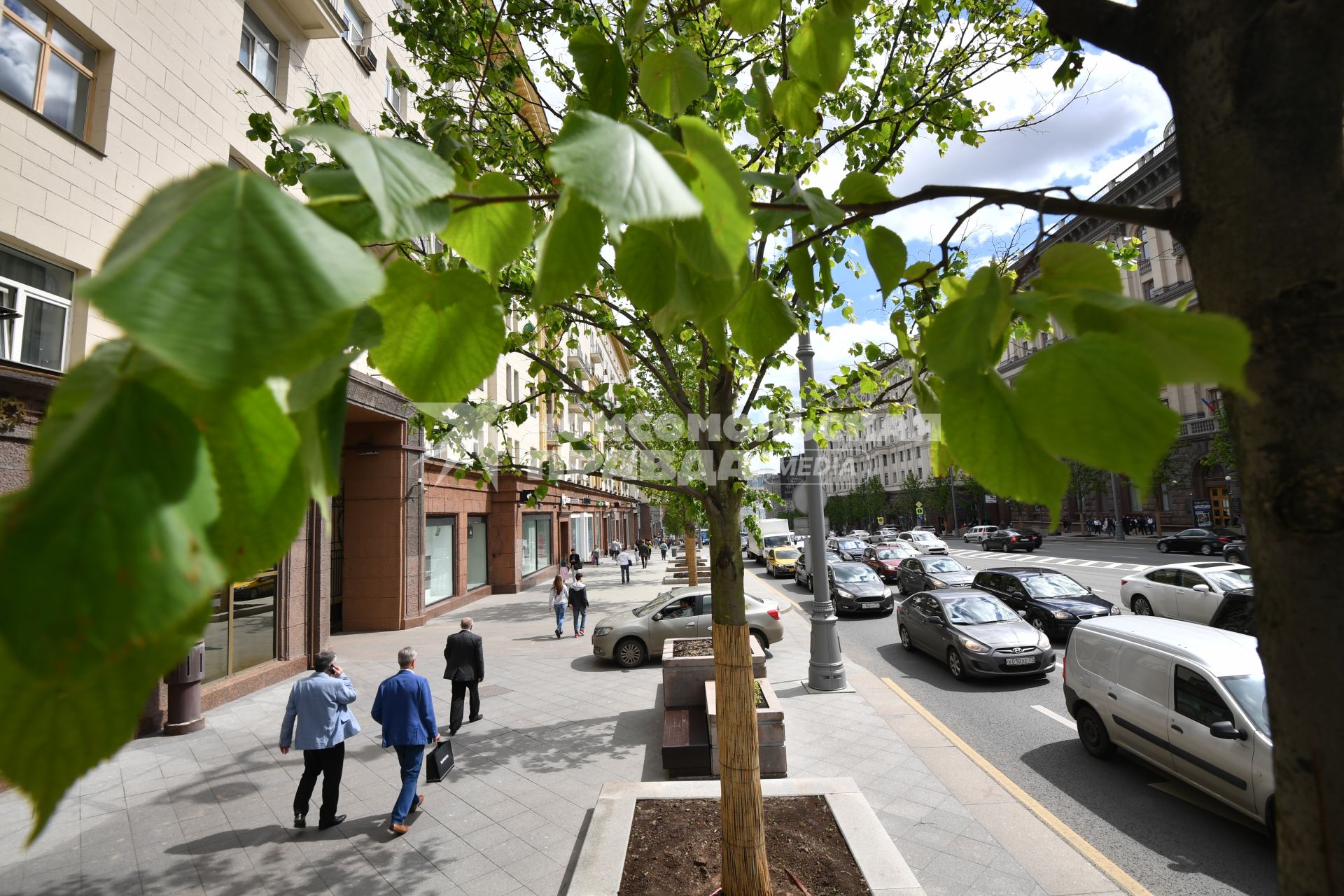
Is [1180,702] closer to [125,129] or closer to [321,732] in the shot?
[321,732]

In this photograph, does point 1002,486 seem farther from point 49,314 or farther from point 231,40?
point 231,40

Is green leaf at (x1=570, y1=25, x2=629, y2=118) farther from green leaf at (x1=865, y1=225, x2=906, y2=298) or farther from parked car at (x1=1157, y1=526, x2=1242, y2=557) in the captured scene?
parked car at (x1=1157, y1=526, x2=1242, y2=557)

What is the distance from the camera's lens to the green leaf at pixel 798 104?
213 centimetres

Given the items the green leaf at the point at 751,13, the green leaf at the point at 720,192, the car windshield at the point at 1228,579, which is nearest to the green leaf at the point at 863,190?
the green leaf at the point at 720,192

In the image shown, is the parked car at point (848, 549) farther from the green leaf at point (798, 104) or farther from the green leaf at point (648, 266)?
the green leaf at point (648, 266)

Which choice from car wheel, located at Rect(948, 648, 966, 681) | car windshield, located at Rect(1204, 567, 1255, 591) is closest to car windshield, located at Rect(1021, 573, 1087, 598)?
car windshield, located at Rect(1204, 567, 1255, 591)

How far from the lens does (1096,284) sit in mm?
1002

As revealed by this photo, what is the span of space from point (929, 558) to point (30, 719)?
83.6ft

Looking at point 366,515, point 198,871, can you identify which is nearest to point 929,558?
point 366,515

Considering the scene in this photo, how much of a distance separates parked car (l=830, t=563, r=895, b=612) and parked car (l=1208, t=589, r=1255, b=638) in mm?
9316

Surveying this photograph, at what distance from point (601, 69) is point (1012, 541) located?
151ft

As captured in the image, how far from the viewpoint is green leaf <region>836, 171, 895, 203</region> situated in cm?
145

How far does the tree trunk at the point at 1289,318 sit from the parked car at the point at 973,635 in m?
12.1

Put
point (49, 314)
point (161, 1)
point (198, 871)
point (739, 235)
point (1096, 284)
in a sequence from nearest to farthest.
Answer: point (739, 235)
point (1096, 284)
point (198, 871)
point (49, 314)
point (161, 1)
